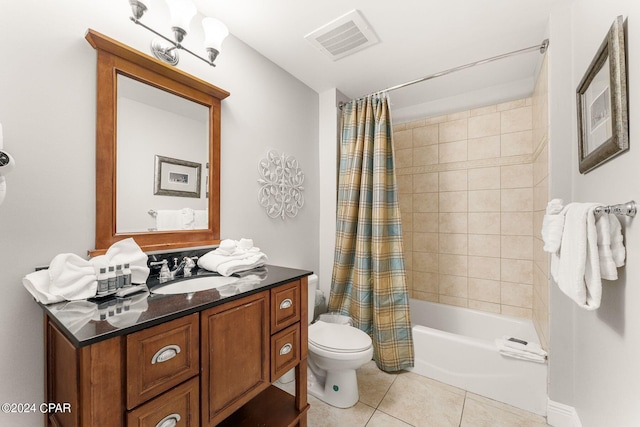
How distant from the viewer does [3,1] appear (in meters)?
0.93

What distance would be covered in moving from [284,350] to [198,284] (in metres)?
0.52

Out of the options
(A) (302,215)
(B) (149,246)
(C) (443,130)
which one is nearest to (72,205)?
(B) (149,246)

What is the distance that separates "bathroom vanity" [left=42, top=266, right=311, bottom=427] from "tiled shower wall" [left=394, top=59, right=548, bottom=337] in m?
1.91

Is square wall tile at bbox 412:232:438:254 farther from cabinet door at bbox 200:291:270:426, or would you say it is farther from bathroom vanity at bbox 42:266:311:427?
cabinet door at bbox 200:291:270:426

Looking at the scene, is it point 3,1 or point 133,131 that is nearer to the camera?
point 3,1

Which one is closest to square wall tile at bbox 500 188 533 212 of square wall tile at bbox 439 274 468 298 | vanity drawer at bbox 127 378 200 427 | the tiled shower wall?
the tiled shower wall

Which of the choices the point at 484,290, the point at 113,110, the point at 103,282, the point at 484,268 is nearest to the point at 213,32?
the point at 113,110

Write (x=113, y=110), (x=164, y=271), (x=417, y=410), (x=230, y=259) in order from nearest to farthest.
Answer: (x=113, y=110) < (x=164, y=271) < (x=230, y=259) < (x=417, y=410)

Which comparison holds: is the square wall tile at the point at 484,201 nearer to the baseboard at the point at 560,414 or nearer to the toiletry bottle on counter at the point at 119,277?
the baseboard at the point at 560,414

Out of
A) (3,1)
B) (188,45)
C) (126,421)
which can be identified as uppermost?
(188,45)

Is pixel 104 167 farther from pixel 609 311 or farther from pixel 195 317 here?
pixel 609 311

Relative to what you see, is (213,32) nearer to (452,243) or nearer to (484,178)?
(484,178)

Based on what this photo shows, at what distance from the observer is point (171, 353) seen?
2.66ft

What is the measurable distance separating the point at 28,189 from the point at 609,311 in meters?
2.21
